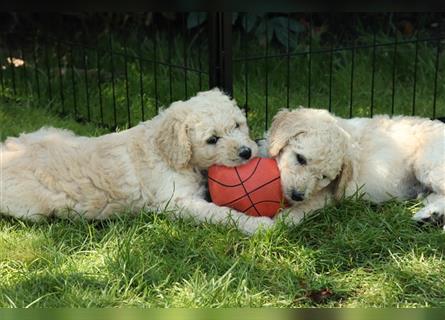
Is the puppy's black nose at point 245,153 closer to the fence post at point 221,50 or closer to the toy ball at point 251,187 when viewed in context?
the toy ball at point 251,187

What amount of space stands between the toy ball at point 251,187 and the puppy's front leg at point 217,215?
7cm

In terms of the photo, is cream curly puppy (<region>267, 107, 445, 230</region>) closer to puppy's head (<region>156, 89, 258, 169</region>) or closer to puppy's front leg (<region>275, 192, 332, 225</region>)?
puppy's front leg (<region>275, 192, 332, 225</region>)

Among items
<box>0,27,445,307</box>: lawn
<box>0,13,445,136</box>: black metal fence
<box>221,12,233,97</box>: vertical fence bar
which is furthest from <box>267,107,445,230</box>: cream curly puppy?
<box>0,13,445,136</box>: black metal fence

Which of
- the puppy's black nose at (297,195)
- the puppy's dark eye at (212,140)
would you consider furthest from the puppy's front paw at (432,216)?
the puppy's dark eye at (212,140)

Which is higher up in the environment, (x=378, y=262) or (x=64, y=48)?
(x=64, y=48)

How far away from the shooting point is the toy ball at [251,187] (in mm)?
4207

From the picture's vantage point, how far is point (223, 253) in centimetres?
393

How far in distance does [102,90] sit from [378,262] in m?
3.36

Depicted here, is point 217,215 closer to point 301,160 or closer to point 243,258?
point 243,258

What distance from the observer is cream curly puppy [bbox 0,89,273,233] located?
13.9 ft

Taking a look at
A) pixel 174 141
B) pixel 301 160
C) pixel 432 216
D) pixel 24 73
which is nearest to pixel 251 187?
pixel 301 160

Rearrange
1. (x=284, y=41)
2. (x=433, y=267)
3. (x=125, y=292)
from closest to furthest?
(x=125, y=292) → (x=433, y=267) → (x=284, y=41)

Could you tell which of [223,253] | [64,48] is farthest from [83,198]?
[64,48]

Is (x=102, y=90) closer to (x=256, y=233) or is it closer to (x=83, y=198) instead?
(x=83, y=198)
